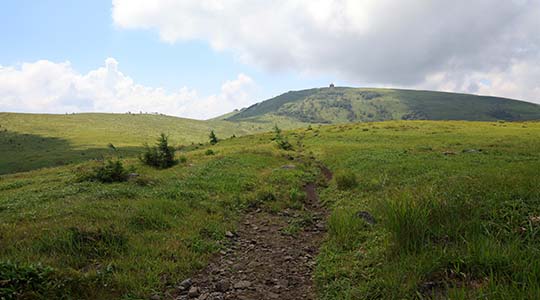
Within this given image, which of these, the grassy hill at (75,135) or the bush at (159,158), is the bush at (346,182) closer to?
the bush at (159,158)

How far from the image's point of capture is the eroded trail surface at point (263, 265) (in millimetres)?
6191

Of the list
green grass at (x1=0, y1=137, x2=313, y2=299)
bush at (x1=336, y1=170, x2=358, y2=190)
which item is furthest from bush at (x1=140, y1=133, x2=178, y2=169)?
bush at (x1=336, y1=170, x2=358, y2=190)

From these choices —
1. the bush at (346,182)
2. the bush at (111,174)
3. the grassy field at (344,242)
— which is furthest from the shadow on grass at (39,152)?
the grassy field at (344,242)

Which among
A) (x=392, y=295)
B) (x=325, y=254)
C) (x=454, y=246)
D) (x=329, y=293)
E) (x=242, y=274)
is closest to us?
(x=392, y=295)

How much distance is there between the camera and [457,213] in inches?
257

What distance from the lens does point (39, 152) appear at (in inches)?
3066

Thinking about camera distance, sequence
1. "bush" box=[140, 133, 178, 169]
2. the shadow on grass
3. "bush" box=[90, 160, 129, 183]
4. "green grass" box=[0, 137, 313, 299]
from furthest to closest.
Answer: the shadow on grass
"bush" box=[140, 133, 178, 169]
"bush" box=[90, 160, 129, 183]
"green grass" box=[0, 137, 313, 299]

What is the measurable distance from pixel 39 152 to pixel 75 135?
33046 mm

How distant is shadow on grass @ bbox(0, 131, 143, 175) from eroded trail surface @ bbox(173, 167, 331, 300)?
62402 millimetres

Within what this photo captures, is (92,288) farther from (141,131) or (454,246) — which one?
(141,131)

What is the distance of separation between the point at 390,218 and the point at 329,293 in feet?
Answer: 6.82

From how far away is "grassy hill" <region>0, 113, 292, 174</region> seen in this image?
228 feet

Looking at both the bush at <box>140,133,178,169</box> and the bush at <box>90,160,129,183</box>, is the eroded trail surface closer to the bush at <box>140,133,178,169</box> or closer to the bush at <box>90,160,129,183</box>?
the bush at <box>90,160,129,183</box>

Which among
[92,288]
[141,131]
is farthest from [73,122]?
[92,288]
